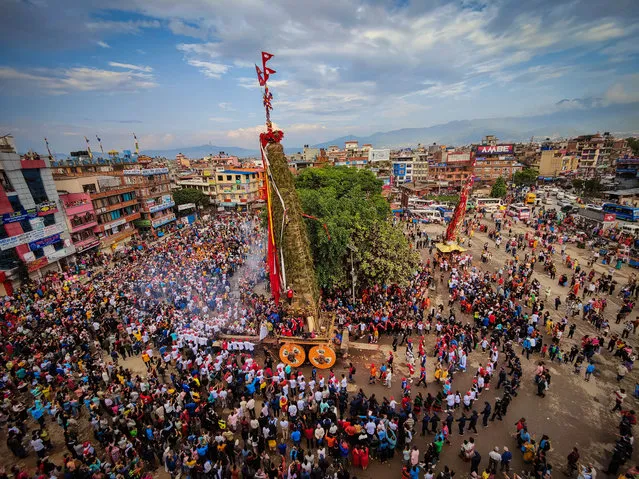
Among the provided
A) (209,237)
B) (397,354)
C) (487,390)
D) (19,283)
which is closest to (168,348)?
(397,354)

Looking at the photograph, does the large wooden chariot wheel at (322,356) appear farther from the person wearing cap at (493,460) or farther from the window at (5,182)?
the window at (5,182)

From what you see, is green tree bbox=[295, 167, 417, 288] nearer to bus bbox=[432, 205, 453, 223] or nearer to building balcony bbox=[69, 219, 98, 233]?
building balcony bbox=[69, 219, 98, 233]

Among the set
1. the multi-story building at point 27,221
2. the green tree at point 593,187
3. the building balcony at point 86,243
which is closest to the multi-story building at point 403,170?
the green tree at point 593,187

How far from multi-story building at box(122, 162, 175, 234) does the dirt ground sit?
32.0 m

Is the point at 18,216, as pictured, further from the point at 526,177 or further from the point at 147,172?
the point at 526,177

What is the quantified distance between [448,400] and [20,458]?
640 inches

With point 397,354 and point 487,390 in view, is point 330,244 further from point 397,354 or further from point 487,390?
point 487,390

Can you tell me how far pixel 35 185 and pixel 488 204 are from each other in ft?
189

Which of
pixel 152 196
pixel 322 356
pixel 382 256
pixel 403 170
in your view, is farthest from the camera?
pixel 403 170

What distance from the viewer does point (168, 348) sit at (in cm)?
1670

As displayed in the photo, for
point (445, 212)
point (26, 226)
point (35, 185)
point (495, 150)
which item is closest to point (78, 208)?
point (35, 185)

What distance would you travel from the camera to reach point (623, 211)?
115ft

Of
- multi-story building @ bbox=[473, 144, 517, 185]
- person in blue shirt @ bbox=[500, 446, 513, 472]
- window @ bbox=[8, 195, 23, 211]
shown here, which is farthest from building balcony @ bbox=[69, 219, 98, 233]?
multi-story building @ bbox=[473, 144, 517, 185]

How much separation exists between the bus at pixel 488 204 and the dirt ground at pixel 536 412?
114ft
